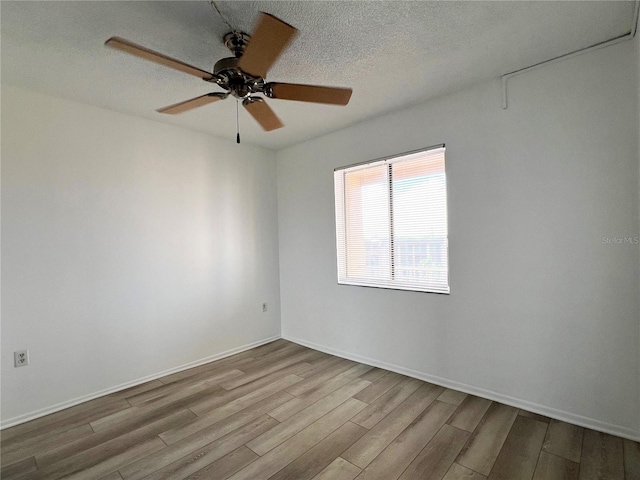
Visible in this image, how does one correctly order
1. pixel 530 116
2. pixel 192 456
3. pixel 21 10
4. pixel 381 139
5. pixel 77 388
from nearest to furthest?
pixel 21 10
pixel 192 456
pixel 530 116
pixel 77 388
pixel 381 139

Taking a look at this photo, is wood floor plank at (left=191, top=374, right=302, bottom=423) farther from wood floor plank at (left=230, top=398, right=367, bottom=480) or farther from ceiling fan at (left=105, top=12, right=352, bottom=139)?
ceiling fan at (left=105, top=12, right=352, bottom=139)

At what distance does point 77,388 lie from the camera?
2646 millimetres

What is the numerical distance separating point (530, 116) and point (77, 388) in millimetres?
4155

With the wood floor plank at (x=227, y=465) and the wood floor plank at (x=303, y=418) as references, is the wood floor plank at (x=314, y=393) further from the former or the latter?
the wood floor plank at (x=227, y=465)

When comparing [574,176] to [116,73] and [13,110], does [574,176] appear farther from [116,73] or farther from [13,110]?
[13,110]

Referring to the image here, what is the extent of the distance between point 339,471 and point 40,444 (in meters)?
2.00

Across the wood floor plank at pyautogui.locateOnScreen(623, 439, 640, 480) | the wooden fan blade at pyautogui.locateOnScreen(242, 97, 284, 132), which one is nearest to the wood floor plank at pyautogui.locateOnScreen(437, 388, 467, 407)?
the wood floor plank at pyautogui.locateOnScreen(623, 439, 640, 480)

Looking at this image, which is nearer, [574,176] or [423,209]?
[574,176]

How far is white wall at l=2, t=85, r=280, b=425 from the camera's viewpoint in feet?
7.94

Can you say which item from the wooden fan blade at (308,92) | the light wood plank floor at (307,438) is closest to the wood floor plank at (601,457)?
the light wood plank floor at (307,438)

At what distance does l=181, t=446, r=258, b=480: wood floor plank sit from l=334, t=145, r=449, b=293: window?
6.15 feet

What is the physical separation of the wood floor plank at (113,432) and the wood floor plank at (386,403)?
50.3 inches

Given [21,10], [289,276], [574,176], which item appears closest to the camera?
[21,10]

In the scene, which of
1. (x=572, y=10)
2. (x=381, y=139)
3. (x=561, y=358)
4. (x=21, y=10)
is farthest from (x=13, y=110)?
(x=561, y=358)
